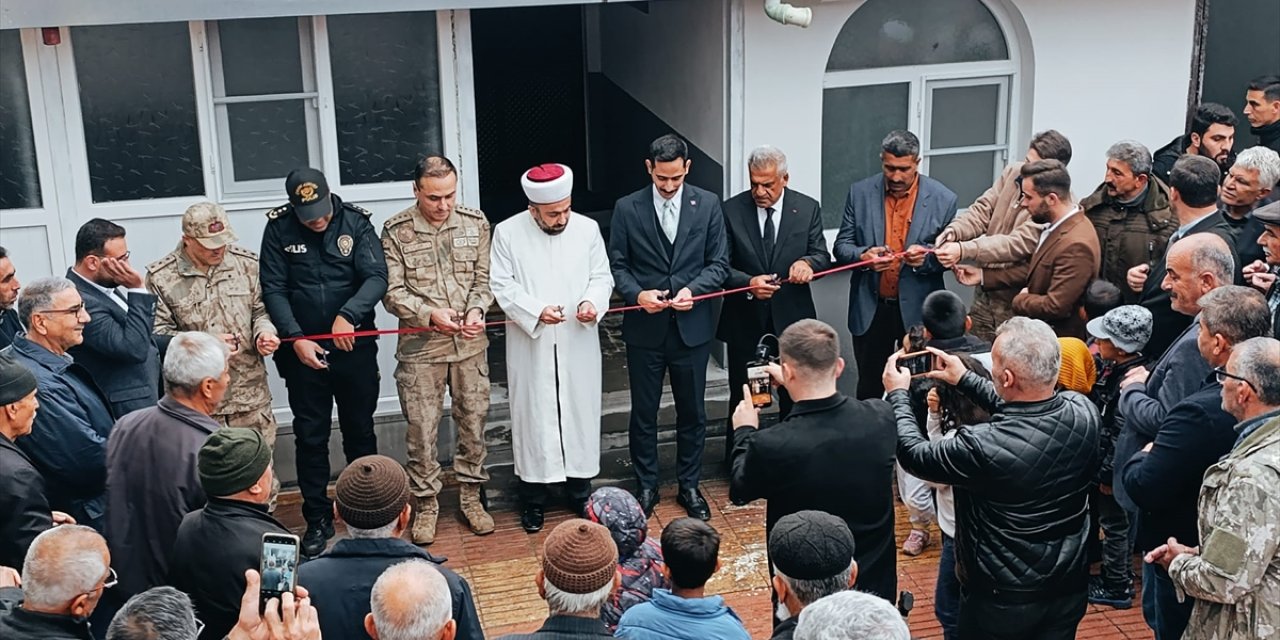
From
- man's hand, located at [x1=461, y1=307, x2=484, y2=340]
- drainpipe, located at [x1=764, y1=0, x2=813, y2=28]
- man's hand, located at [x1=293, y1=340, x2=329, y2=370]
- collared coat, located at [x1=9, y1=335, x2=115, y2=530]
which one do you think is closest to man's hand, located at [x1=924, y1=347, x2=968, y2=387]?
man's hand, located at [x1=461, y1=307, x2=484, y2=340]

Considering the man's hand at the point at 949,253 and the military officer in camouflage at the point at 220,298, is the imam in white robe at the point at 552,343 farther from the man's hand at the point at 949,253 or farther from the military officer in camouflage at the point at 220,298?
the man's hand at the point at 949,253

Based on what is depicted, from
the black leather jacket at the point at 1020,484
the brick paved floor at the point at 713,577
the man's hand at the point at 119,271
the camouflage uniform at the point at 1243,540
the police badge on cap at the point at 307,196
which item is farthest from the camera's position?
the police badge on cap at the point at 307,196

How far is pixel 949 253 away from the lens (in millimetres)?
7211

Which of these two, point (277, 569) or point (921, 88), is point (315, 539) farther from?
point (921, 88)

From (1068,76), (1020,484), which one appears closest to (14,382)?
(1020,484)

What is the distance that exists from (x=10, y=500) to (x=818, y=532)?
2793 mm

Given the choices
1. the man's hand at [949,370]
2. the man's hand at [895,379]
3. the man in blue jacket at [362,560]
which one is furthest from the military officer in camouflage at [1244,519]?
the man in blue jacket at [362,560]

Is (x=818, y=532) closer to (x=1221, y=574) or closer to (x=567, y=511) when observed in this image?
(x=1221, y=574)

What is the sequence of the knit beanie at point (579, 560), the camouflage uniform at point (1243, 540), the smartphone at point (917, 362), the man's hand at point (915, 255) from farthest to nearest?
the man's hand at point (915, 255) → the smartphone at point (917, 362) → the camouflage uniform at point (1243, 540) → the knit beanie at point (579, 560)

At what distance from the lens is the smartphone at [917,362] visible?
5656 millimetres

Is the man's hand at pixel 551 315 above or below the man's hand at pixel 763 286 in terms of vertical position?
below

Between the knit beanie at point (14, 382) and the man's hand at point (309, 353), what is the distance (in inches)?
74.0

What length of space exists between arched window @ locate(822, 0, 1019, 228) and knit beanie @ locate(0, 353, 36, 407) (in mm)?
4936

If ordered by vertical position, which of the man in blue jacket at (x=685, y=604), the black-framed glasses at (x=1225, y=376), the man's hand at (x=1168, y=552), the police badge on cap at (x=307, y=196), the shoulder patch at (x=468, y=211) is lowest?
the man's hand at (x=1168, y=552)
